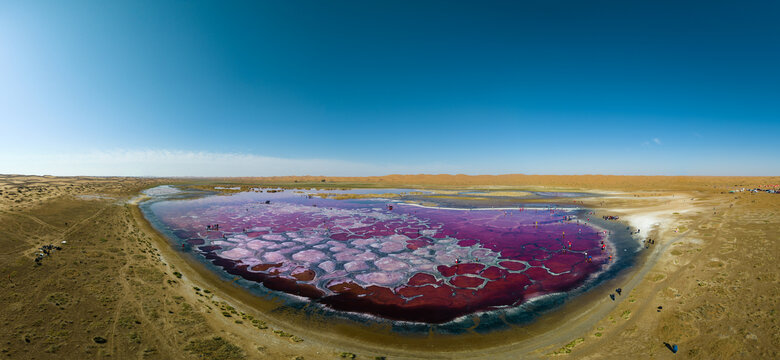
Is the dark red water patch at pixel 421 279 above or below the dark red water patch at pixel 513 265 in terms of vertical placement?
below

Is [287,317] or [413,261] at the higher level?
[413,261]

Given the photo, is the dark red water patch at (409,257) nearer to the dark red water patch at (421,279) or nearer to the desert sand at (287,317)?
the dark red water patch at (421,279)

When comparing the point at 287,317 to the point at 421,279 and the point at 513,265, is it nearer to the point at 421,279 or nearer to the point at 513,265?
the point at 421,279

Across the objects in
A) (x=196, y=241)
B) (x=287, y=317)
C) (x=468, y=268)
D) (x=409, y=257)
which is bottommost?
(x=287, y=317)

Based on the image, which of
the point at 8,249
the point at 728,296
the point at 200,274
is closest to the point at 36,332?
the point at 200,274

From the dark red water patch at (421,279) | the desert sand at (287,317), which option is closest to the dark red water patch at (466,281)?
the dark red water patch at (421,279)

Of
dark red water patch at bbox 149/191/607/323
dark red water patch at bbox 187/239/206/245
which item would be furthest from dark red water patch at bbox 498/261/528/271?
dark red water patch at bbox 187/239/206/245

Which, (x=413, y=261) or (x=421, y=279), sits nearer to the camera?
(x=421, y=279)

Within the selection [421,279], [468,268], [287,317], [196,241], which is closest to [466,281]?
[468,268]

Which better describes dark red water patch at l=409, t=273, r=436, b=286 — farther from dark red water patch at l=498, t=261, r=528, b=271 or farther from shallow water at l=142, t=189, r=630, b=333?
dark red water patch at l=498, t=261, r=528, b=271
